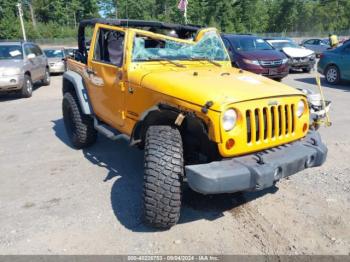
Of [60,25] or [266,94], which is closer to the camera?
[266,94]

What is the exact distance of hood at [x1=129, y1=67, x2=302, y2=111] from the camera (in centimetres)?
353

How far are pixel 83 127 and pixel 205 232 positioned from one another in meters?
2.84

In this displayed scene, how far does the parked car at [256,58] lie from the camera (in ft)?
39.5

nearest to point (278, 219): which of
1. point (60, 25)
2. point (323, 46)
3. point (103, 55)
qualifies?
point (103, 55)

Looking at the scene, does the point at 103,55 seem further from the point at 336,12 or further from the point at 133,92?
the point at 336,12

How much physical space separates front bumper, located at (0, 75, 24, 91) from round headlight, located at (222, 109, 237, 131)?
8792mm

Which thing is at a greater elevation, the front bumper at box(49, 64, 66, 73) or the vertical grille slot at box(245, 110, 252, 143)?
the vertical grille slot at box(245, 110, 252, 143)

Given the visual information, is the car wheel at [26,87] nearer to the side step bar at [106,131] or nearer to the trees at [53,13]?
the side step bar at [106,131]

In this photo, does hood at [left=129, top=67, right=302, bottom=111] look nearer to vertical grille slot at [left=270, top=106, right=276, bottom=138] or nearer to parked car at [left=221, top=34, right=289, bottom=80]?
vertical grille slot at [left=270, top=106, right=276, bottom=138]

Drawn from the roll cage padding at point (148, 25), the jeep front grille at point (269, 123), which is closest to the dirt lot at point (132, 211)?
the jeep front grille at point (269, 123)

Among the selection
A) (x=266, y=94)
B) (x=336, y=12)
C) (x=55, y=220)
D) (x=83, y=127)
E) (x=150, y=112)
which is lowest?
(x=55, y=220)

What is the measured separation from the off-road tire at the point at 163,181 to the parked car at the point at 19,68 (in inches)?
329

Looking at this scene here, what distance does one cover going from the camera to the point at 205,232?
3723mm

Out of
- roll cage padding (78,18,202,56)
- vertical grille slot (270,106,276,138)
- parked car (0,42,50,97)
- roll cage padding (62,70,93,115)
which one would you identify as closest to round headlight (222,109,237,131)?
vertical grille slot (270,106,276,138)
